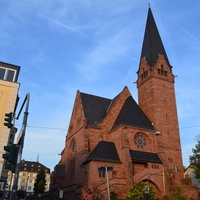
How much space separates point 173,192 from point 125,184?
6410mm

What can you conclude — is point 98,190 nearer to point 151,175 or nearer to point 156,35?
point 151,175

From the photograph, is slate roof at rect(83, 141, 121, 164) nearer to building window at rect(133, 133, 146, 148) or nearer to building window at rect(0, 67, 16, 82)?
building window at rect(133, 133, 146, 148)

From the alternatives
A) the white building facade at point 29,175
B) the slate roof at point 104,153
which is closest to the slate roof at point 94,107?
the slate roof at point 104,153

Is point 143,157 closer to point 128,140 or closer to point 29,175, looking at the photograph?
point 128,140

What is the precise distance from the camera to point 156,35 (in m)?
53.1

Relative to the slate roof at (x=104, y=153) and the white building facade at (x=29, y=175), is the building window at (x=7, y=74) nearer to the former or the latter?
the slate roof at (x=104, y=153)

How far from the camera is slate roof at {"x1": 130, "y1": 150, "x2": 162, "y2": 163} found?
35.5 meters

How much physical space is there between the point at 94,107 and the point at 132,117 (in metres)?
7.51

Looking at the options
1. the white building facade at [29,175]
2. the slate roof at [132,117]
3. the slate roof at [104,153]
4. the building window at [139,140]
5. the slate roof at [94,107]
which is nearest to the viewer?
the slate roof at [104,153]

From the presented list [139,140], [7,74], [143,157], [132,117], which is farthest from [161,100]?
[7,74]

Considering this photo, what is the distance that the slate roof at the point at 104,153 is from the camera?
34812 millimetres

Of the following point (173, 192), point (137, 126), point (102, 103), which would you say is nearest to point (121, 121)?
point (137, 126)

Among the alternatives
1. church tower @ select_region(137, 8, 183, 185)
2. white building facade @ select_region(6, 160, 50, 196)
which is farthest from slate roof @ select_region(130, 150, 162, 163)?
white building facade @ select_region(6, 160, 50, 196)

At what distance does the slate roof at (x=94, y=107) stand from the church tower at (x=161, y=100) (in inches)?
265
